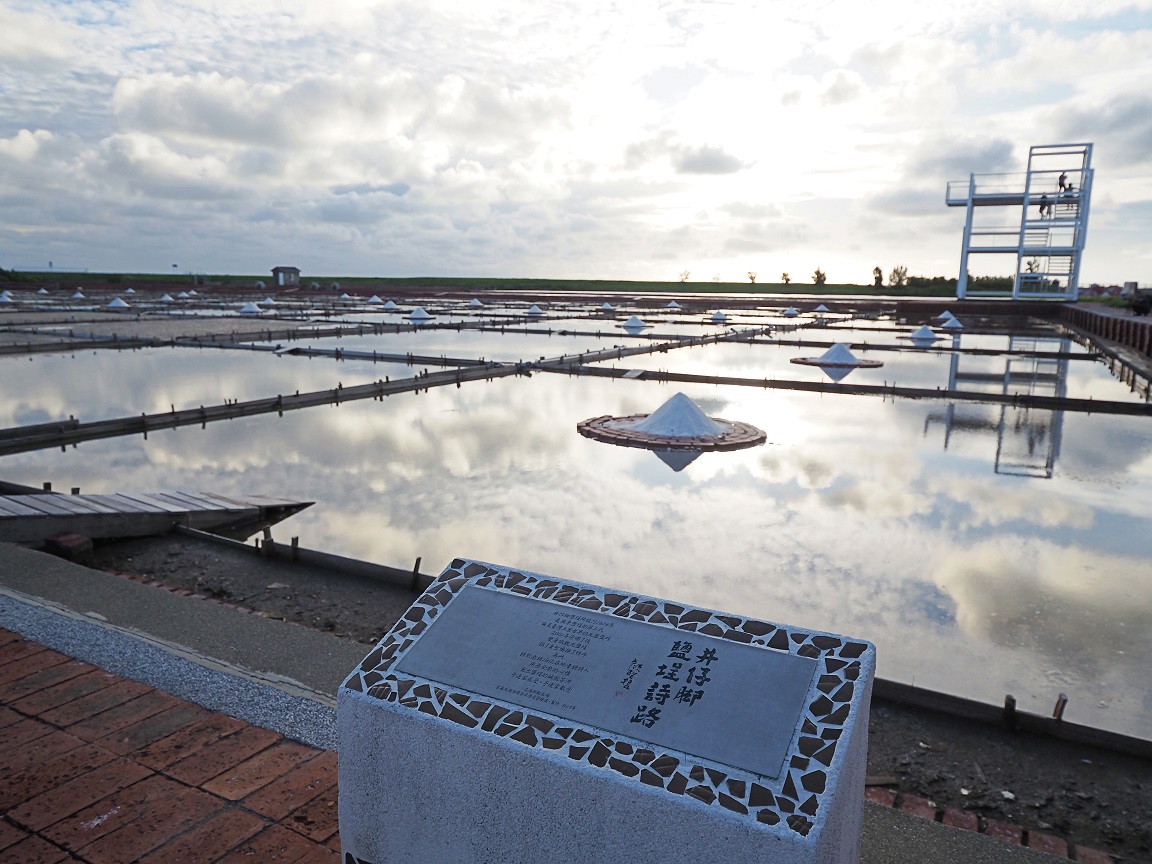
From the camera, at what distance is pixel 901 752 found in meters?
4.43

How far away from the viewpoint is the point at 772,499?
31.9ft

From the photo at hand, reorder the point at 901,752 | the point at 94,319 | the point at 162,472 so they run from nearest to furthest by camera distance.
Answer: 1. the point at 901,752
2. the point at 162,472
3. the point at 94,319

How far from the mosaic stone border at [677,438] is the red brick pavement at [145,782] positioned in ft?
31.1

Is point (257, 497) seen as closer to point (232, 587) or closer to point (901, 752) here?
point (232, 587)

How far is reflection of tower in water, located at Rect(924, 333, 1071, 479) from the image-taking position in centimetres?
1227

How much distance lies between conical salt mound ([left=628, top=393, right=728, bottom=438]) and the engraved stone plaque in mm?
10458

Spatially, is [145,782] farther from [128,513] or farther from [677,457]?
[677,457]

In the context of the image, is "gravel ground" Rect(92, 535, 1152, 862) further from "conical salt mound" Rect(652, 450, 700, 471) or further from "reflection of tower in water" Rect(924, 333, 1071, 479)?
"reflection of tower in water" Rect(924, 333, 1071, 479)

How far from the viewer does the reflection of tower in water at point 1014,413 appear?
12.3 metres

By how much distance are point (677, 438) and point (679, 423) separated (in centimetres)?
38

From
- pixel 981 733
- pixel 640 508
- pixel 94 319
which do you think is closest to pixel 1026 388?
pixel 640 508

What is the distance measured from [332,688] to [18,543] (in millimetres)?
4472

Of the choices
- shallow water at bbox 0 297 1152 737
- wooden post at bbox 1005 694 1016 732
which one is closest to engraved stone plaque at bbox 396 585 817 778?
wooden post at bbox 1005 694 1016 732

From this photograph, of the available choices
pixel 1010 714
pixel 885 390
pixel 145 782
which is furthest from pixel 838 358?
pixel 145 782
